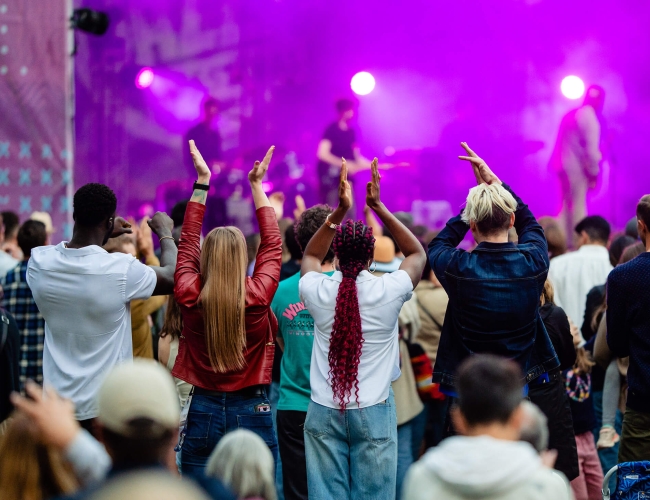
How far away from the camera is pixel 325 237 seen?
3.41 m

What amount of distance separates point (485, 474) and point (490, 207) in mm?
1532

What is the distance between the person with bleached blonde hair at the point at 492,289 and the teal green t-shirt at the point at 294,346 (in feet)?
2.56

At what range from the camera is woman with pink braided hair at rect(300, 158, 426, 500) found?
3.15m

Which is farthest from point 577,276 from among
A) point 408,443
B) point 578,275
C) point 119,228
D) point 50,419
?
point 50,419

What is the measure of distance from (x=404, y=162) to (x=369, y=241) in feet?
21.8

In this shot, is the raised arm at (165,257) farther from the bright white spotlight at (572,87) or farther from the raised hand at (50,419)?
the bright white spotlight at (572,87)

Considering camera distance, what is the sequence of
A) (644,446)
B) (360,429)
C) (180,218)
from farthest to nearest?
(180,218) < (644,446) < (360,429)

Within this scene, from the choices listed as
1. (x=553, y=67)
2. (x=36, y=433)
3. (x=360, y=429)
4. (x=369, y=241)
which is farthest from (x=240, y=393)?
(x=553, y=67)

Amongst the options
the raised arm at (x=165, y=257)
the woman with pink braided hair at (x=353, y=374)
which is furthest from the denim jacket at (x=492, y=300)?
the raised arm at (x=165, y=257)

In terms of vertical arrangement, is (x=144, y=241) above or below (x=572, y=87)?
below

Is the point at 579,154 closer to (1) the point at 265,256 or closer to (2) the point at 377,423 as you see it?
(1) the point at 265,256

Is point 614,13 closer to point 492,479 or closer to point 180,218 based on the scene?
point 180,218

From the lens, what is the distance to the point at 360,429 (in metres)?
3.17

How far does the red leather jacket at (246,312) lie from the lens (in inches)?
128
